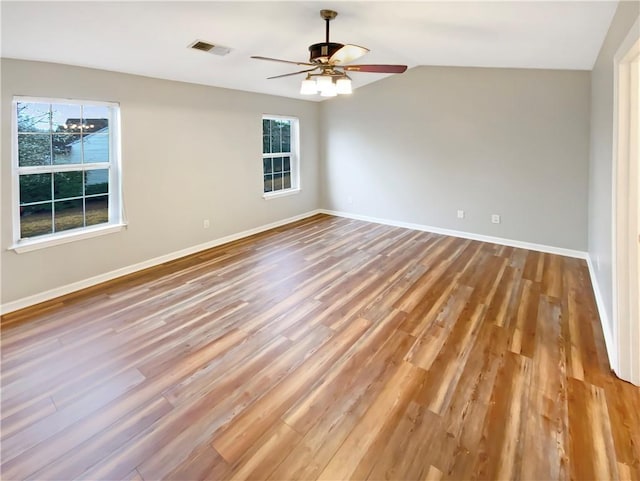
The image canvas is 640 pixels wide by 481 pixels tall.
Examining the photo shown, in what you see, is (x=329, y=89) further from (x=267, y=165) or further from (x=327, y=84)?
(x=267, y=165)

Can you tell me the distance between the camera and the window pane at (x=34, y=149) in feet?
10.9

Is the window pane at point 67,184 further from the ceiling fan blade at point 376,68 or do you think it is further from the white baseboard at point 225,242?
the ceiling fan blade at point 376,68

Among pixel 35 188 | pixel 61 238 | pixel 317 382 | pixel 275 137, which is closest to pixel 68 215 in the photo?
pixel 61 238

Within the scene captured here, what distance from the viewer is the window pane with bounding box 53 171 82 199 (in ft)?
11.9

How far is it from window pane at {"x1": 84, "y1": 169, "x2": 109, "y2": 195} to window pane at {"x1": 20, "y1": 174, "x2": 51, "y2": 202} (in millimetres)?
374

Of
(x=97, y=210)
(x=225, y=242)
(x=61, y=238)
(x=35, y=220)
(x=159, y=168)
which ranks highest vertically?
(x=159, y=168)

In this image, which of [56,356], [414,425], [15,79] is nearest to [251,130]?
[15,79]

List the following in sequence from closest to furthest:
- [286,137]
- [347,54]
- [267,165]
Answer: [347,54]
[267,165]
[286,137]

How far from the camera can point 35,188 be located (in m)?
3.48

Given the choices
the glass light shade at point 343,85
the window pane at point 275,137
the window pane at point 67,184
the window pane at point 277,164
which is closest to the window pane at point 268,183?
the window pane at point 277,164

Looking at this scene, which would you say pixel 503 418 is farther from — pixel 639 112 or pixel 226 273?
pixel 226 273

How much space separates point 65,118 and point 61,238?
1249 mm

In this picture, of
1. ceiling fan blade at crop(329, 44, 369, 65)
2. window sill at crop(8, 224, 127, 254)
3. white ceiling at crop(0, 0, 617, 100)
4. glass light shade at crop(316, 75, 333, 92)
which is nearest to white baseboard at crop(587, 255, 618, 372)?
white ceiling at crop(0, 0, 617, 100)

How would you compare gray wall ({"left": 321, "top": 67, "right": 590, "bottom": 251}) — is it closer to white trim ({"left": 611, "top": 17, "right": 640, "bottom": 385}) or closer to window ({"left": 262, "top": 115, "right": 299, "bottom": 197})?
window ({"left": 262, "top": 115, "right": 299, "bottom": 197})
